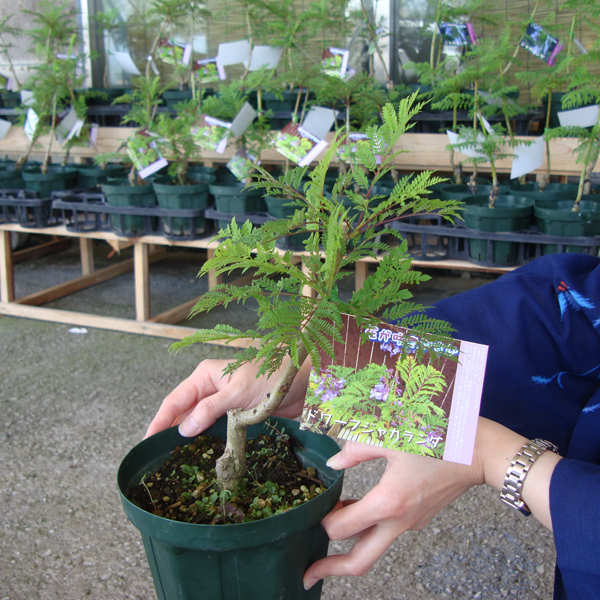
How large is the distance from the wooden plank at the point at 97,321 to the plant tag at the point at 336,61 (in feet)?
3.72

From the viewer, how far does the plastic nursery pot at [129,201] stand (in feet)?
7.40

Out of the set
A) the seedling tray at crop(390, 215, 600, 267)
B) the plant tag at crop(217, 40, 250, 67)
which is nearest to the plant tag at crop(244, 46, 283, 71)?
the plant tag at crop(217, 40, 250, 67)

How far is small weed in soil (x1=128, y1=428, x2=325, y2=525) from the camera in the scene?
0.75 meters

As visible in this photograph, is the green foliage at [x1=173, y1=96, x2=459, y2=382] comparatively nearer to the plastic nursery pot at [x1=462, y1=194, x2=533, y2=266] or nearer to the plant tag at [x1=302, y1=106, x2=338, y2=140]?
the plastic nursery pot at [x1=462, y1=194, x2=533, y2=266]

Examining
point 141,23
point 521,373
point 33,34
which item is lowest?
point 521,373

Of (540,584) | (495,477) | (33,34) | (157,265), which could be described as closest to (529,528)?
(540,584)

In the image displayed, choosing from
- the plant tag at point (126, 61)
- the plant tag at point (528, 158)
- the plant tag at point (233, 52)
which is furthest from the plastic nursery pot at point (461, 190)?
the plant tag at point (126, 61)

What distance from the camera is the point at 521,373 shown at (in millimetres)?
839

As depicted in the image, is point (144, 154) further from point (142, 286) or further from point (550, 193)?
point (550, 193)

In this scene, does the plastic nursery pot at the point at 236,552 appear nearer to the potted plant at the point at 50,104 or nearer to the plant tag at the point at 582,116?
the plant tag at the point at 582,116

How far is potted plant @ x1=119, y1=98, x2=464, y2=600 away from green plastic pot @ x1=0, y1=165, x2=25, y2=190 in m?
2.19

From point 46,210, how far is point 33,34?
1.04 metres

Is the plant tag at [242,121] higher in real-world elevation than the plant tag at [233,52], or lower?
lower

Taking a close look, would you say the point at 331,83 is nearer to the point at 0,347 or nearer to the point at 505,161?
the point at 505,161
